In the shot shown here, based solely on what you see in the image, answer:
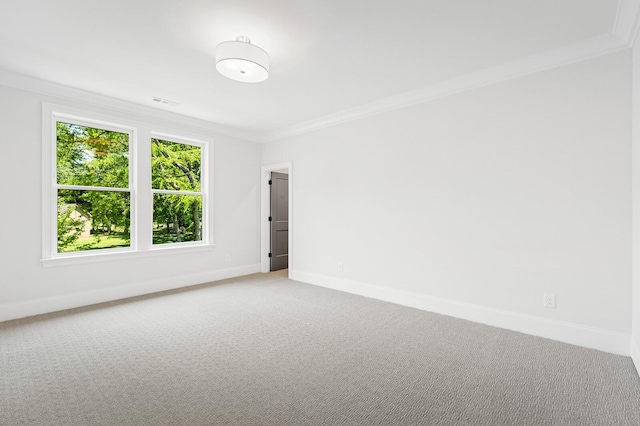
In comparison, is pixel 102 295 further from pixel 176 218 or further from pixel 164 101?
pixel 164 101

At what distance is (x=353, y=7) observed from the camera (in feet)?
7.78

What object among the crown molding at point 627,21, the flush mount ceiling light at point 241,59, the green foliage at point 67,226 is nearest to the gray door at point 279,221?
the green foliage at point 67,226

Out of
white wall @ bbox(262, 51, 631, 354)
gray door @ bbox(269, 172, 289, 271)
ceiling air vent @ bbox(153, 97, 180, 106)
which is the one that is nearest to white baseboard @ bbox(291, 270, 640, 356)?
white wall @ bbox(262, 51, 631, 354)

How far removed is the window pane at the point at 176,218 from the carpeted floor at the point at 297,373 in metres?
1.56

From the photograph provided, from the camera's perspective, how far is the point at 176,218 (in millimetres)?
5254

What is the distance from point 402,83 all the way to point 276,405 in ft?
11.5

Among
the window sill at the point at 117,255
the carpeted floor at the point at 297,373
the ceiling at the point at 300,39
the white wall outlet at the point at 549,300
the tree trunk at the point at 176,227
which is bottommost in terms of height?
the carpeted floor at the point at 297,373

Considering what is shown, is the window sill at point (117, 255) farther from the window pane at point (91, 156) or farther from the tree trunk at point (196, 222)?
the window pane at point (91, 156)

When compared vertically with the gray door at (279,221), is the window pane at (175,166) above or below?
above

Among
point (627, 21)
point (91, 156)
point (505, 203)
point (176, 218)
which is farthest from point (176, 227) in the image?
point (627, 21)

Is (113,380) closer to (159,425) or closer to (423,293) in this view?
(159,425)

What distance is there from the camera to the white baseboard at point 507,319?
9.12 ft

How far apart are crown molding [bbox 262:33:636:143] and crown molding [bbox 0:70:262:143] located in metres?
1.86

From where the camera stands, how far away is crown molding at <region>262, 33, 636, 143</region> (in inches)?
110
